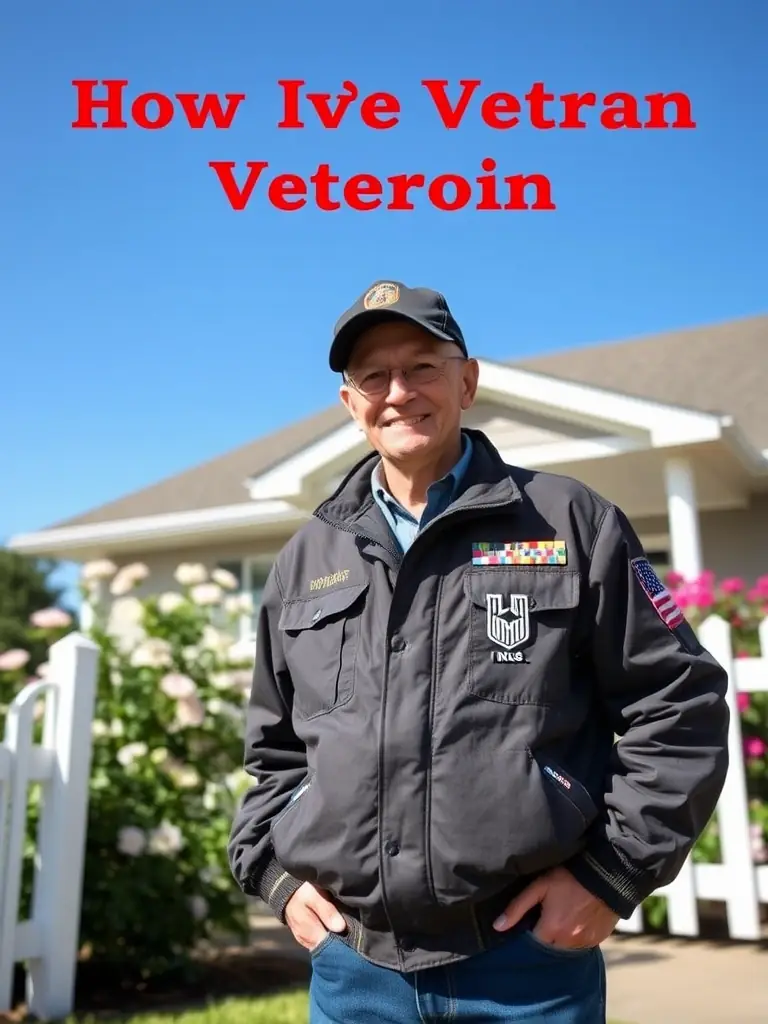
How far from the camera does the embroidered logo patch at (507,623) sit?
1.79 metres

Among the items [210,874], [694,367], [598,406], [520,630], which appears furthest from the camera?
[694,367]

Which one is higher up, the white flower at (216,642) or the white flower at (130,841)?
the white flower at (216,642)

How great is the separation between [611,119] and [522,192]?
0.70 meters

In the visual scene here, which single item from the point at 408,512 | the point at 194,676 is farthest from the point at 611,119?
the point at 408,512

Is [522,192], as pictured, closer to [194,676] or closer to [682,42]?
[682,42]

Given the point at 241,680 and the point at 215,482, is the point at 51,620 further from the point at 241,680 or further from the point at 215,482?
the point at 215,482

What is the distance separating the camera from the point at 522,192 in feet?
18.9

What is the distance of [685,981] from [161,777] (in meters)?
2.83

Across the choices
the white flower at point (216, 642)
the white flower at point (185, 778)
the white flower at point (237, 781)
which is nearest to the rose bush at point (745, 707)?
the white flower at point (237, 781)

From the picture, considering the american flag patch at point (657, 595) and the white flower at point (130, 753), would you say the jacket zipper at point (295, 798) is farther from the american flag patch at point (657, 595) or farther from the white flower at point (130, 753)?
the white flower at point (130, 753)

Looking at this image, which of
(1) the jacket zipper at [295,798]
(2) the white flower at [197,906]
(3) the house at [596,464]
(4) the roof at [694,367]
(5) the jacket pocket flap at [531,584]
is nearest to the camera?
(5) the jacket pocket flap at [531,584]

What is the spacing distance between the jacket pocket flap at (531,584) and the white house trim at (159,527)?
8.76 metres

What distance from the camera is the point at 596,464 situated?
343 inches

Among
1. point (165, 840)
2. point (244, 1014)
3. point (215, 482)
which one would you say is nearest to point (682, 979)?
point (244, 1014)
